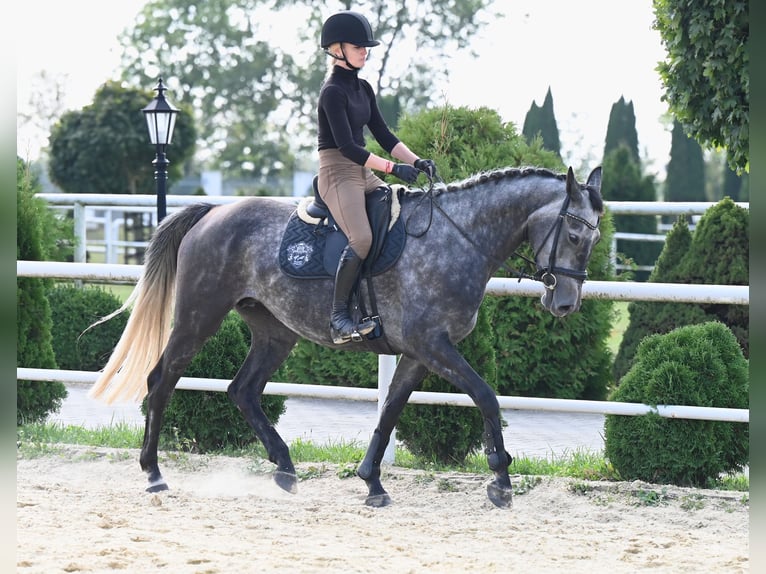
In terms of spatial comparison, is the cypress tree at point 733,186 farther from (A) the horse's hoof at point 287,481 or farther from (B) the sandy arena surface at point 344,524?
(A) the horse's hoof at point 287,481

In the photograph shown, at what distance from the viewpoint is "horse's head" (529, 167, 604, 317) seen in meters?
5.16

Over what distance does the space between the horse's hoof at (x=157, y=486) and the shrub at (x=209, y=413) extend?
106 centimetres

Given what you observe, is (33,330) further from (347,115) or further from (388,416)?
(347,115)

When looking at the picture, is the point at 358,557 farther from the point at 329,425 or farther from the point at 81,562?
the point at 329,425

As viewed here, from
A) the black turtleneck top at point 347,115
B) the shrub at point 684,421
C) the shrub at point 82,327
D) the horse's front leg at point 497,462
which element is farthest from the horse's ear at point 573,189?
the shrub at point 82,327

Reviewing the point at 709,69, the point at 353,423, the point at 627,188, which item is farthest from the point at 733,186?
the point at 709,69

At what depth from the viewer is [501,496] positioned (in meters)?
5.30

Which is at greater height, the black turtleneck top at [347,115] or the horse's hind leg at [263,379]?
the black turtleneck top at [347,115]

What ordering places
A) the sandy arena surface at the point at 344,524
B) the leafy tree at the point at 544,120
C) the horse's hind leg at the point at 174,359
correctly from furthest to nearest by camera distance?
the leafy tree at the point at 544,120 < the horse's hind leg at the point at 174,359 < the sandy arena surface at the point at 344,524

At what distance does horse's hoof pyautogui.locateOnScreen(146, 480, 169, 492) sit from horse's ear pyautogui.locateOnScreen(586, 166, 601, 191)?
9.54 ft

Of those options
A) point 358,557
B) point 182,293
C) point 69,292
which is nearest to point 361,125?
point 182,293

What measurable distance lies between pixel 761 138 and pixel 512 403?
185 inches

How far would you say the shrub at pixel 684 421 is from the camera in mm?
5977

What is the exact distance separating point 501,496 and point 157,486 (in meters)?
1.99
